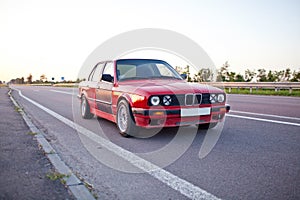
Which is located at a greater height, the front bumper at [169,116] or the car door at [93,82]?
the car door at [93,82]

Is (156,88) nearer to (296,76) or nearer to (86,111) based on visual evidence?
(86,111)

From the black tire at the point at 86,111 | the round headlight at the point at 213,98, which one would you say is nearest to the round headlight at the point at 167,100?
the round headlight at the point at 213,98

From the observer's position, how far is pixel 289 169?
3057mm

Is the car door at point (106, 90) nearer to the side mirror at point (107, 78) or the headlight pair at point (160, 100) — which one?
the side mirror at point (107, 78)

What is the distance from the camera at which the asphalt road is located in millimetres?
2547

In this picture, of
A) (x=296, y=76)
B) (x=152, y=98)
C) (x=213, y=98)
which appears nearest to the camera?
(x=152, y=98)

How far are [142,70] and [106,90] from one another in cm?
89

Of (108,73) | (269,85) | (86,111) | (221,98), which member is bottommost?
(86,111)

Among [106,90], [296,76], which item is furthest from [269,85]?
[296,76]

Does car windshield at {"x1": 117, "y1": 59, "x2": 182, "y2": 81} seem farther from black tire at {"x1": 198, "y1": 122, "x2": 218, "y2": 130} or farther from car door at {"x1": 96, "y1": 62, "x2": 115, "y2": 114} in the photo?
black tire at {"x1": 198, "y1": 122, "x2": 218, "y2": 130}

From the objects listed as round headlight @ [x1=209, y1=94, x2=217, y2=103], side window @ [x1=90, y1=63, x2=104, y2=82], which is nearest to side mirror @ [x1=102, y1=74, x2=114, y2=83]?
side window @ [x1=90, y1=63, x2=104, y2=82]

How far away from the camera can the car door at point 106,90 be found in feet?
17.8

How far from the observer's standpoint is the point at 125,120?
484 cm

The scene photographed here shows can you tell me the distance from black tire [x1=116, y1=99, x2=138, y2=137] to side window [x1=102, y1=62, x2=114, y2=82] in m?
0.71
